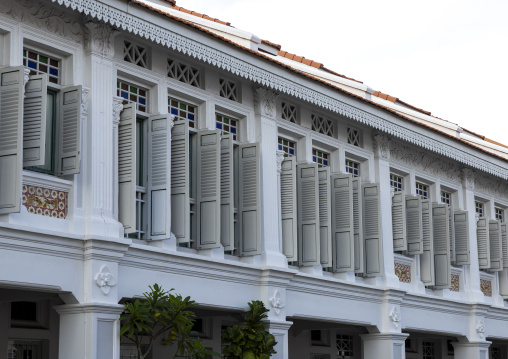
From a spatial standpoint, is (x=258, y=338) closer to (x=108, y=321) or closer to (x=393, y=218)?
(x=108, y=321)

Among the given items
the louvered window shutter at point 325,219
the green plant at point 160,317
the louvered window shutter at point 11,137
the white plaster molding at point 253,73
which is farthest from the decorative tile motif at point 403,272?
the louvered window shutter at point 11,137

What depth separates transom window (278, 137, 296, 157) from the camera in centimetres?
1562

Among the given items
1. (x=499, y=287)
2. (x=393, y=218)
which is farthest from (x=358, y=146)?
(x=499, y=287)

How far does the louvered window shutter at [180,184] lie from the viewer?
1289 cm

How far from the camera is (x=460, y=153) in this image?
63.1 ft

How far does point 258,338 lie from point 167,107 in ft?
10.9

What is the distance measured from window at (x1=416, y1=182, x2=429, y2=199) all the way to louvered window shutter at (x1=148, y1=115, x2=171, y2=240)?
7.70 metres

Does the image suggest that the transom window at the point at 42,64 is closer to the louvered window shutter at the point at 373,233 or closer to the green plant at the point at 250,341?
the green plant at the point at 250,341

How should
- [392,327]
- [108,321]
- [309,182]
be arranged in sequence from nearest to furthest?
[108,321] → [309,182] → [392,327]

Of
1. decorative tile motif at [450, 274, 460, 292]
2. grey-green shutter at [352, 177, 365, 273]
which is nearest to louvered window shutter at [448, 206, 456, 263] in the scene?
decorative tile motif at [450, 274, 460, 292]

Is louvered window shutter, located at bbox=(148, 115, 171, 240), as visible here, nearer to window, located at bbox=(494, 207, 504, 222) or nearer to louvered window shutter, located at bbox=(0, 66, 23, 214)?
louvered window shutter, located at bbox=(0, 66, 23, 214)

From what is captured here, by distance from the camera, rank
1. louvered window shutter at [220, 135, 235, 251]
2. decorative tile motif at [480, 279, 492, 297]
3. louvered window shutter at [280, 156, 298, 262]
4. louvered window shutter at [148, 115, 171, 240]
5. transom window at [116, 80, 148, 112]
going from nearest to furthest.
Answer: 1. louvered window shutter at [148, 115, 171, 240]
2. transom window at [116, 80, 148, 112]
3. louvered window shutter at [220, 135, 235, 251]
4. louvered window shutter at [280, 156, 298, 262]
5. decorative tile motif at [480, 279, 492, 297]

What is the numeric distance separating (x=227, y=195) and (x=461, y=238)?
23.7ft

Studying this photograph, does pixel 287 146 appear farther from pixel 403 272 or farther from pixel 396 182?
pixel 403 272
